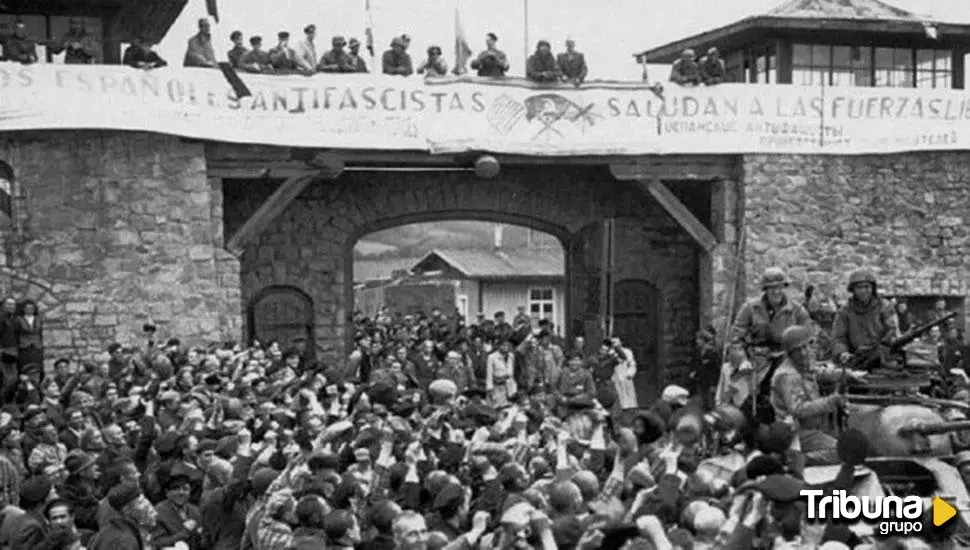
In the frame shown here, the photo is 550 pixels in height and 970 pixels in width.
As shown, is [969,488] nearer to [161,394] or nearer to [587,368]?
[161,394]

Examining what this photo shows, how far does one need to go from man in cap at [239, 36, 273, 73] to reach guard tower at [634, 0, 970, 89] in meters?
6.00

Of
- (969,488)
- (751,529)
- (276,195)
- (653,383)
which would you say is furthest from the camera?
(653,383)

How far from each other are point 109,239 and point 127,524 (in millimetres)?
11181

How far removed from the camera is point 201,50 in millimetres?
19844

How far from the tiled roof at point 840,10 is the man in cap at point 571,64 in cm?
348

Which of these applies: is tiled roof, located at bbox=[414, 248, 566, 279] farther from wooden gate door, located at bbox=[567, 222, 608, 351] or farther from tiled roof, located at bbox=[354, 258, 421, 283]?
wooden gate door, located at bbox=[567, 222, 608, 351]

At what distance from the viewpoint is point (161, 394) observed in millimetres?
14438

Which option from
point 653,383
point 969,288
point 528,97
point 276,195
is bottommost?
point 653,383

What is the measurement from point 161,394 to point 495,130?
25.8ft

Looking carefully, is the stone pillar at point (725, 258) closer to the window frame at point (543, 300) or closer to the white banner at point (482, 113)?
the white banner at point (482, 113)

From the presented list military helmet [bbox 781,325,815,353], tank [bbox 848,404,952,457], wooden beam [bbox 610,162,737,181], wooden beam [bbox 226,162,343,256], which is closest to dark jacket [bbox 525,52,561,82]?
wooden beam [bbox 610,162,737,181]

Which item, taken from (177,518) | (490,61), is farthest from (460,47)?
(177,518)

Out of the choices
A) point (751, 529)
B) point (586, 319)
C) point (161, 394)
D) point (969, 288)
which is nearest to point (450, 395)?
point (161, 394)

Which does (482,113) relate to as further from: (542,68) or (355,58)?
(355,58)
